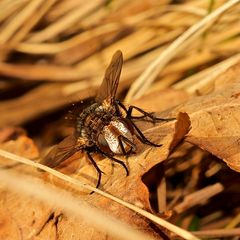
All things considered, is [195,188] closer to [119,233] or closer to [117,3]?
[119,233]

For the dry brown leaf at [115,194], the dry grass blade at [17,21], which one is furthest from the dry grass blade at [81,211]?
the dry grass blade at [17,21]

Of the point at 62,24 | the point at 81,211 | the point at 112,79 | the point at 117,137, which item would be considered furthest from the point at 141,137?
the point at 62,24

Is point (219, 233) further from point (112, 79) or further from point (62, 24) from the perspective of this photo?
point (62, 24)

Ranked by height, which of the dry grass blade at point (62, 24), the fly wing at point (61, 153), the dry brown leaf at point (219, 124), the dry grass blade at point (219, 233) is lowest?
the dry grass blade at point (219, 233)

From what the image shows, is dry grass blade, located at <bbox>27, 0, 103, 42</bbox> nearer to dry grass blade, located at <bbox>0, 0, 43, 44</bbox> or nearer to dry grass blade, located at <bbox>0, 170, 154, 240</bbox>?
dry grass blade, located at <bbox>0, 0, 43, 44</bbox>

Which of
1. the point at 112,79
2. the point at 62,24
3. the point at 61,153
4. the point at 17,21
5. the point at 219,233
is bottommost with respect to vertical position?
the point at 219,233

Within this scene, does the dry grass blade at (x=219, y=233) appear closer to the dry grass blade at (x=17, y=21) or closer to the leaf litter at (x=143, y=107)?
the leaf litter at (x=143, y=107)
